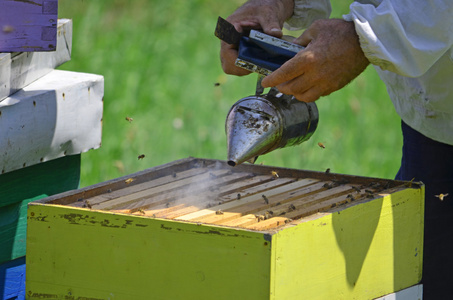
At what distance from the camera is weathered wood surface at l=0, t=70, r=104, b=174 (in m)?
2.13

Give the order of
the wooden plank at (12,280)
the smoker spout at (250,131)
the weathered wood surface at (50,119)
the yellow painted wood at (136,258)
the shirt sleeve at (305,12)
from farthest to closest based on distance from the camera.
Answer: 1. the shirt sleeve at (305,12)
2. the wooden plank at (12,280)
3. the weathered wood surface at (50,119)
4. the smoker spout at (250,131)
5. the yellow painted wood at (136,258)

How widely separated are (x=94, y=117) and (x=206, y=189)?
0.56 metres

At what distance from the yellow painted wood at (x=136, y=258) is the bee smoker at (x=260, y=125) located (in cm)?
30

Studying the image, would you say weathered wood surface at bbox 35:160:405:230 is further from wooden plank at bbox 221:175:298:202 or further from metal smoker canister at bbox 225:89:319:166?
metal smoker canister at bbox 225:89:319:166

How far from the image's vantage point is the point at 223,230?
1.63m

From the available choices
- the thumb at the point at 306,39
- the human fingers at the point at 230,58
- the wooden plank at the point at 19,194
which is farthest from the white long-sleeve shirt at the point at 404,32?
the wooden plank at the point at 19,194

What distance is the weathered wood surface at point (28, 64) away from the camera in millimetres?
2125

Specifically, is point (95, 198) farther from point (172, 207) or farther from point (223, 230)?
point (223, 230)

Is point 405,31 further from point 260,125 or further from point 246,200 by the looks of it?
point 246,200

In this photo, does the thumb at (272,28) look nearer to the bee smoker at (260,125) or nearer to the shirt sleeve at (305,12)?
the bee smoker at (260,125)

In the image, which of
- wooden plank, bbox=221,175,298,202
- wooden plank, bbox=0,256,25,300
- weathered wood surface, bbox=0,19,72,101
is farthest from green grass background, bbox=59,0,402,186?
wooden plank, bbox=221,175,298,202

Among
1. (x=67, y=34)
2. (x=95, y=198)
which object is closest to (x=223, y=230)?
(x=95, y=198)

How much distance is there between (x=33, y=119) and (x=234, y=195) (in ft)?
2.12

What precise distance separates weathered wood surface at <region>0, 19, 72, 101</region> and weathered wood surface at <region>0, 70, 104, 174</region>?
0.02m
